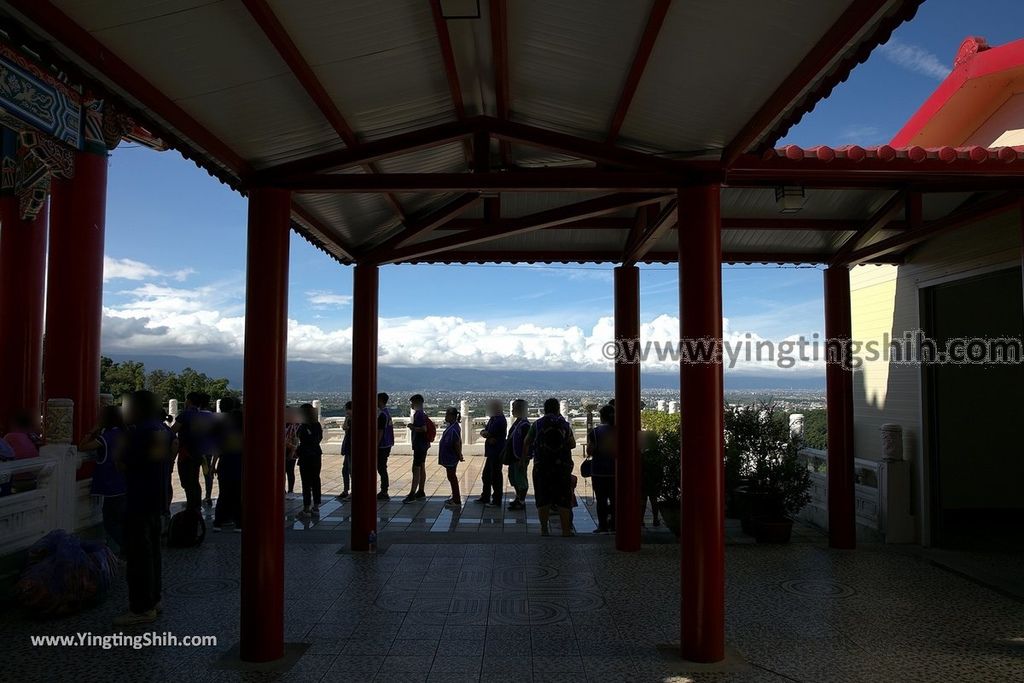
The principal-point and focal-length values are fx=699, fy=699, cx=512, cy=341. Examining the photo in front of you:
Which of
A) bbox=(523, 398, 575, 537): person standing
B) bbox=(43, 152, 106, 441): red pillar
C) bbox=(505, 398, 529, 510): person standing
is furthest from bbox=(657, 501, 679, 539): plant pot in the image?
bbox=(43, 152, 106, 441): red pillar

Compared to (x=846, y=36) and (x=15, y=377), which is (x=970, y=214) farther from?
(x=15, y=377)

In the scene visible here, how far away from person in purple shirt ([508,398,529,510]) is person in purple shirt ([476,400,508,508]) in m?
0.38

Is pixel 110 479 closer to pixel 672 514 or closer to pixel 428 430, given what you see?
pixel 428 430

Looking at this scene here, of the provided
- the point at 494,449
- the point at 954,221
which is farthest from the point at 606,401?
the point at 954,221

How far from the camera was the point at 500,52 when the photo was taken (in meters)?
4.00

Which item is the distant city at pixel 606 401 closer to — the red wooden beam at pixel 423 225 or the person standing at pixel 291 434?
the person standing at pixel 291 434

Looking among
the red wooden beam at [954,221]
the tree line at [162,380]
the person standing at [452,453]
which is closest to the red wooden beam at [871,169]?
the red wooden beam at [954,221]

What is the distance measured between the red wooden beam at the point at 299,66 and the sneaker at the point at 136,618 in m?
3.85

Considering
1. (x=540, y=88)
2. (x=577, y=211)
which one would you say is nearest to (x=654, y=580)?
(x=577, y=211)

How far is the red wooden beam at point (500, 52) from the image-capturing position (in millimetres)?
3557

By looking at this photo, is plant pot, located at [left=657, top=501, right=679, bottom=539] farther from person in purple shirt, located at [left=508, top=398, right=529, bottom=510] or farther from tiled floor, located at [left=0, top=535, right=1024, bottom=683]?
person in purple shirt, located at [left=508, top=398, right=529, bottom=510]

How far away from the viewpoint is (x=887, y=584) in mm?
6512

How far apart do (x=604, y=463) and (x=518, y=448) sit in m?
1.57

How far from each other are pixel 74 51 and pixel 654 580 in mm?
5937
